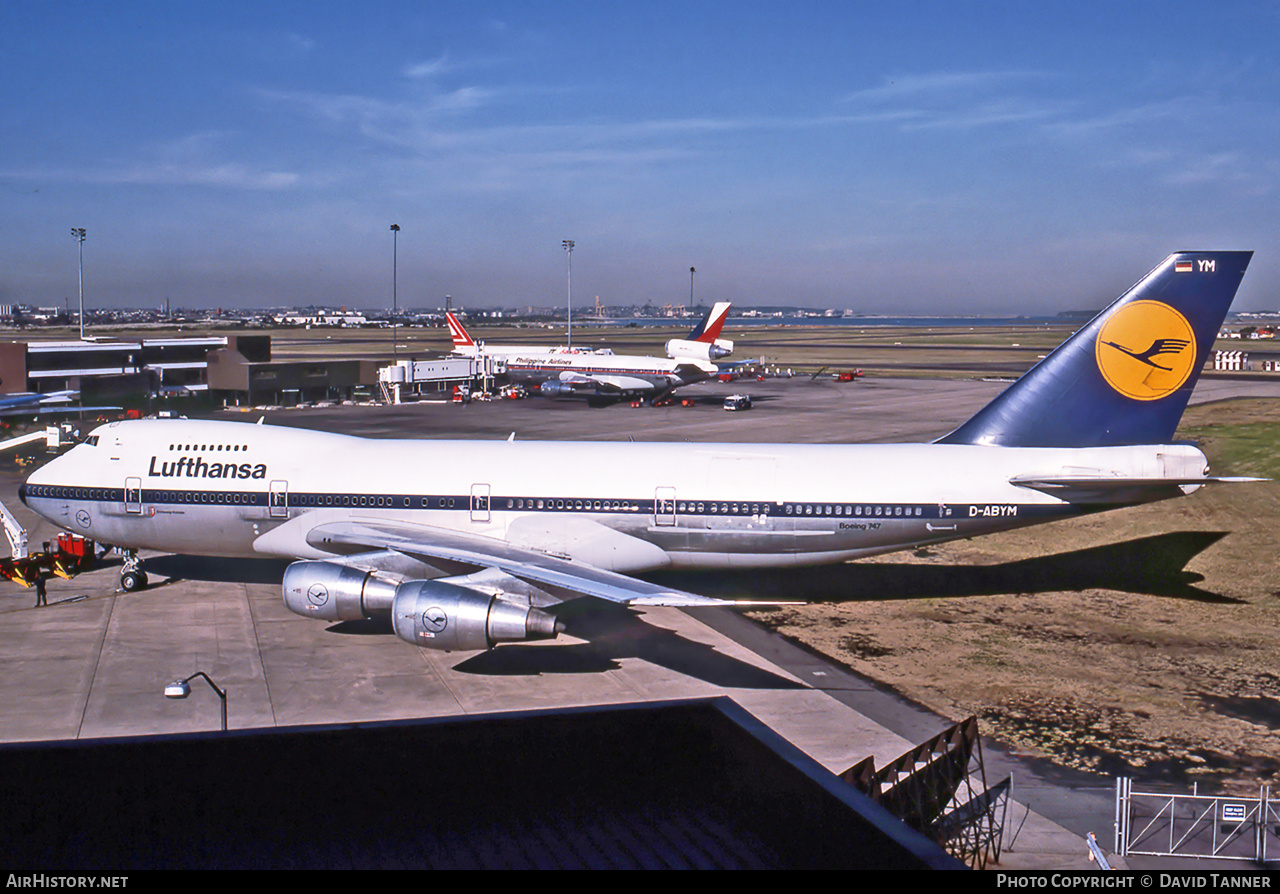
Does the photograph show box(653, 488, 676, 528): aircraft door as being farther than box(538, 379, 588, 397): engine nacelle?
No

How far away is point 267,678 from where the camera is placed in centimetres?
2234

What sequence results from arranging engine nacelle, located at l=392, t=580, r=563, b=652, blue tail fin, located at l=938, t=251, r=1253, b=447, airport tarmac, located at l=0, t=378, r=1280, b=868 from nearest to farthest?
airport tarmac, located at l=0, t=378, r=1280, b=868
engine nacelle, located at l=392, t=580, r=563, b=652
blue tail fin, located at l=938, t=251, r=1253, b=447

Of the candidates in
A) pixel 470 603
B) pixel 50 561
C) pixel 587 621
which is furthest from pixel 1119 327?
pixel 50 561

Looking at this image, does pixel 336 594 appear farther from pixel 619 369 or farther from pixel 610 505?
pixel 619 369

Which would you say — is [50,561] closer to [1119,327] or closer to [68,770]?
[68,770]

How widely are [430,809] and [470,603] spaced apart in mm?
12173

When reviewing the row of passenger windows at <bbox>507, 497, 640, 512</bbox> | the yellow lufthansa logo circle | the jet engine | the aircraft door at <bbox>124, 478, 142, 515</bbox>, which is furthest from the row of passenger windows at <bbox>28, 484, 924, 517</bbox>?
the yellow lufthansa logo circle

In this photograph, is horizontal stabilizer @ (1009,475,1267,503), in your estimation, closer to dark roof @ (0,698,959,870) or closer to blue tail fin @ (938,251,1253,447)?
blue tail fin @ (938,251,1253,447)

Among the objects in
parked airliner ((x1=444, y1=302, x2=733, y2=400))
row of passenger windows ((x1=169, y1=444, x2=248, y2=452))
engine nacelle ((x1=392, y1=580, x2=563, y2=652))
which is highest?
parked airliner ((x1=444, y1=302, x2=733, y2=400))

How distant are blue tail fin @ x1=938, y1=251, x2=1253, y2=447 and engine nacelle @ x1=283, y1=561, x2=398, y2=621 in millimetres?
17556

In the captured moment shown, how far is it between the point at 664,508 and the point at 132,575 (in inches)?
661

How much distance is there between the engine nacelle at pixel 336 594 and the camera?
22.9 m

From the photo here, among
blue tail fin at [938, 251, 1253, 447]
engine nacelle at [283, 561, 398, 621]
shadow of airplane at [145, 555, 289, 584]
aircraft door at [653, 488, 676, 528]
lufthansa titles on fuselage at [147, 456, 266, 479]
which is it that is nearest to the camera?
engine nacelle at [283, 561, 398, 621]

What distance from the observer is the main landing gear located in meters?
29.6
